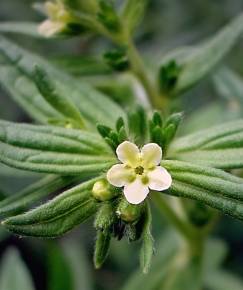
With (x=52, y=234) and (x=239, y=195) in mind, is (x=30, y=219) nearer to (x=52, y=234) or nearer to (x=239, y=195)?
(x=52, y=234)

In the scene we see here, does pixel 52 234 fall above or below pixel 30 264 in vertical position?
below

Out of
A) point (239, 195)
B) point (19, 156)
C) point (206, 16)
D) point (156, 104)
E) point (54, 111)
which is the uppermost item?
point (206, 16)

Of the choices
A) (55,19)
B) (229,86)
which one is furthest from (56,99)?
(229,86)

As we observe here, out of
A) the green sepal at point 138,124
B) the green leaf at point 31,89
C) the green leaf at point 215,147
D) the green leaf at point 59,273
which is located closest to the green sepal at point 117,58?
the green leaf at point 31,89

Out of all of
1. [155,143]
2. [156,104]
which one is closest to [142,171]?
[155,143]

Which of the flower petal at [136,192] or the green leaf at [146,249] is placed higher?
the flower petal at [136,192]

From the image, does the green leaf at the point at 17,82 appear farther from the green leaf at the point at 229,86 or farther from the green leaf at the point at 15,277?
the green leaf at the point at 229,86

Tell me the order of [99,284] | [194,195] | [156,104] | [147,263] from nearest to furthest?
[147,263] < [194,195] < [156,104] < [99,284]

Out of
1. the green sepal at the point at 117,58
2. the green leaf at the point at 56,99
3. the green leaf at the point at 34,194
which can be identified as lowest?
the green leaf at the point at 34,194
